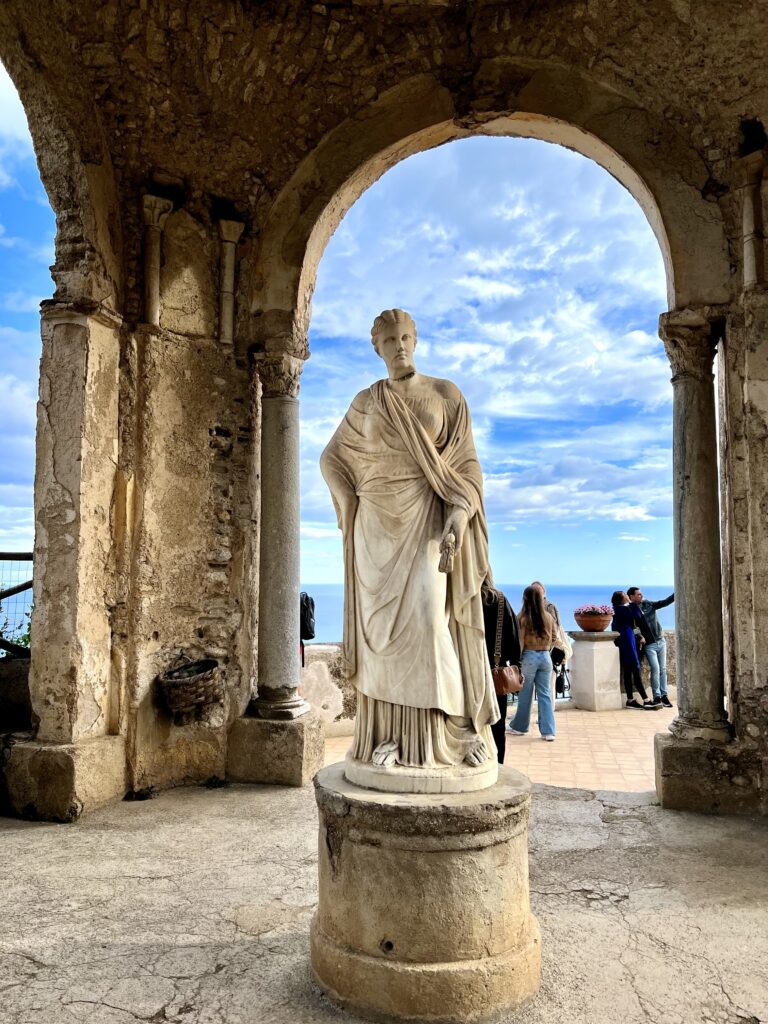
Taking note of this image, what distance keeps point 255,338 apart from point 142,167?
1478 millimetres

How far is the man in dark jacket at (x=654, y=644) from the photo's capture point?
31.0 feet

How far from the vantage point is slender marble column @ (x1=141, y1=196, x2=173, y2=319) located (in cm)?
590

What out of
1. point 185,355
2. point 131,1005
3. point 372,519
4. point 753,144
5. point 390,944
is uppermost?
point 753,144

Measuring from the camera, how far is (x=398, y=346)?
128 inches

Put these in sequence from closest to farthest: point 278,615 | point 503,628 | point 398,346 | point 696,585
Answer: point 398,346 → point 503,628 → point 696,585 → point 278,615

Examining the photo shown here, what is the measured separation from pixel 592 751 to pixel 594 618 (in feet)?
8.98

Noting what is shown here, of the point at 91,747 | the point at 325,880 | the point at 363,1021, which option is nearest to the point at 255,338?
the point at 91,747

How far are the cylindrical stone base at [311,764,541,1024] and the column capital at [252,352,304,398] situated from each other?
3.94 meters

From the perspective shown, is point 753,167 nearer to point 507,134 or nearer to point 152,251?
point 507,134

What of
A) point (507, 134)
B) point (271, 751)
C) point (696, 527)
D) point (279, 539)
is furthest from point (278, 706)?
point (507, 134)

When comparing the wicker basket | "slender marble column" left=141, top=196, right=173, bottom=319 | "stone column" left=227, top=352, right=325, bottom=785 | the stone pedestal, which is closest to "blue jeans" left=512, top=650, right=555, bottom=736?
the stone pedestal

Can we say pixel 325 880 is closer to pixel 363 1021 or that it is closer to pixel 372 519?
pixel 363 1021

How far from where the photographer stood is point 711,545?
5520 mm

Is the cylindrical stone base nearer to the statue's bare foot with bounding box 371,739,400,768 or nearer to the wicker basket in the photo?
the statue's bare foot with bounding box 371,739,400,768
